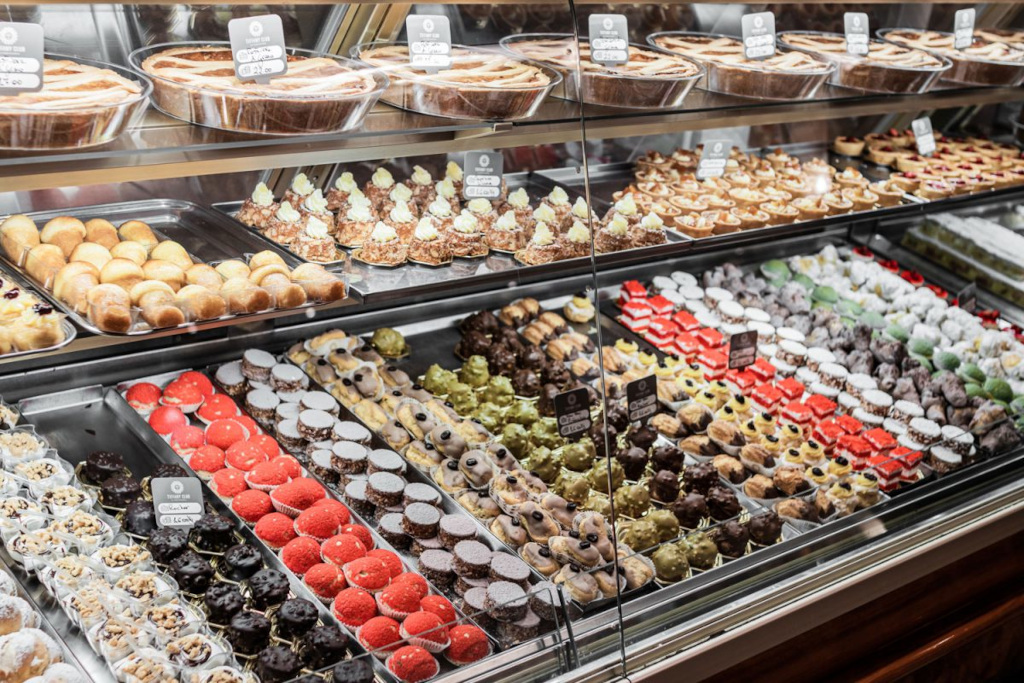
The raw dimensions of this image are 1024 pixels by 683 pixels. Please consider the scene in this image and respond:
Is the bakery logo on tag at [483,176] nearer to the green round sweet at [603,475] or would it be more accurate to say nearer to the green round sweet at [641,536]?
the green round sweet at [603,475]

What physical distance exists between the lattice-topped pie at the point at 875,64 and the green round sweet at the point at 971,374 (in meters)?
1.29

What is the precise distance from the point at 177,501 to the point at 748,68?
2.53 m

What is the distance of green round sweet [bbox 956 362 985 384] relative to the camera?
179 inches

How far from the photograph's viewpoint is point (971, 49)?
4477 mm

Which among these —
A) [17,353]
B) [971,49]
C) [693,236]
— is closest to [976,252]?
[971,49]

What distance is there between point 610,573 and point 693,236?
149 centimetres

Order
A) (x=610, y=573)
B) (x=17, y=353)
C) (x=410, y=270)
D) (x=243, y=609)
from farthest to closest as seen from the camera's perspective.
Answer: (x=410, y=270)
(x=610, y=573)
(x=243, y=609)
(x=17, y=353)

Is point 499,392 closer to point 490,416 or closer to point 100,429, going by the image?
point 490,416

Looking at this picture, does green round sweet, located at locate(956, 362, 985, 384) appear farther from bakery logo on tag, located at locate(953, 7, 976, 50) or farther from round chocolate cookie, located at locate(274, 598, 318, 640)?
round chocolate cookie, located at locate(274, 598, 318, 640)

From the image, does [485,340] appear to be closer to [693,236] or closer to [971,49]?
[693,236]

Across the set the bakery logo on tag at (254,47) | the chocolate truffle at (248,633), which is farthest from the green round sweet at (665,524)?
the bakery logo on tag at (254,47)

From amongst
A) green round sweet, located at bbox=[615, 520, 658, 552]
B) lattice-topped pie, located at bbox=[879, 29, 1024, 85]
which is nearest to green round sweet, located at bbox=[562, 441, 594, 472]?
green round sweet, located at bbox=[615, 520, 658, 552]

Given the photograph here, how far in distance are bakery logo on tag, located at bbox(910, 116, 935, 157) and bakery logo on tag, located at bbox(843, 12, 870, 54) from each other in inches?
42.1

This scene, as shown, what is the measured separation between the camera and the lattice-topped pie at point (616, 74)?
3.25m
